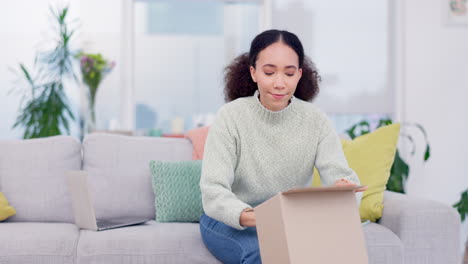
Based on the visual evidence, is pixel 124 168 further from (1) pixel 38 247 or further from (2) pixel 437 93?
(2) pixel 437 93

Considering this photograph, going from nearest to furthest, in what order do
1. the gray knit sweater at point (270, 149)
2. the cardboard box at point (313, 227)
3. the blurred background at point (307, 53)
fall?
the cardboard box at point (313, 227) → the gray knit sweater at point (270, 149) → the blurred background at point (307, 53)

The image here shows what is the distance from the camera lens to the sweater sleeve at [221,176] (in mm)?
1714

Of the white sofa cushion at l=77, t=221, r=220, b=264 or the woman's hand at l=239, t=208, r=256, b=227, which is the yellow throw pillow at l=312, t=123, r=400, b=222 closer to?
the white sofa cushion at l=77, t=221, r=220, b=264

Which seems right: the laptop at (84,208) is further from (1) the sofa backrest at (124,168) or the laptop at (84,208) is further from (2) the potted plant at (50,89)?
(2) the potted plant at (50,89)

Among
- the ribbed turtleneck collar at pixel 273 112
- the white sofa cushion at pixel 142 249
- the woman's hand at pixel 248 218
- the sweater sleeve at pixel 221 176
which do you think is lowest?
the white sofa cushion at pixel 142 249

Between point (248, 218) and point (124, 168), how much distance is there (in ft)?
3.86

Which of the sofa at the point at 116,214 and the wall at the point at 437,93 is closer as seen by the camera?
the sofa at the point at 116,214

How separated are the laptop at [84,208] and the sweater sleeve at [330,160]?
87cm

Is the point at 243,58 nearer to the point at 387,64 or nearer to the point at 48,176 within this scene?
the point at 48,176

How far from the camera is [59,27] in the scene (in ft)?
15.4

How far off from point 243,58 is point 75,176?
81 cm

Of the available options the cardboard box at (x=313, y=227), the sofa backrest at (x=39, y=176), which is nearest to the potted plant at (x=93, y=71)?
the sofa backrest at (x=39, y=176)

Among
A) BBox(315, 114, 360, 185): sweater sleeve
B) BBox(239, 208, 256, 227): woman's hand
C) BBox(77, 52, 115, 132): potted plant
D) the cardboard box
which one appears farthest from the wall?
the cardboard box

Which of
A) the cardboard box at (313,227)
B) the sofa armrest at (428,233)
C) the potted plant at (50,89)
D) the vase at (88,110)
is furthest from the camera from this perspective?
the vase at (88,110)
